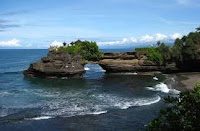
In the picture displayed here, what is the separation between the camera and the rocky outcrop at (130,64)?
74.7 m

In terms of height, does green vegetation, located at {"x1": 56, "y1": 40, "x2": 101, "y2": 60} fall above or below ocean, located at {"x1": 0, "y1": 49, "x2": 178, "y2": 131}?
above

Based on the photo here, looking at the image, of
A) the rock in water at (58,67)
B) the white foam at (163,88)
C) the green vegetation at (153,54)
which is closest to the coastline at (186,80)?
the white foam at (163,88)

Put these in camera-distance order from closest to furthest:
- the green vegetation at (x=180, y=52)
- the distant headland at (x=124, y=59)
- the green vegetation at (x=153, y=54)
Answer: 1. the distant headland at (x=124, y=59)
2. the green vegetation at (x=180, y=52)
3. the green vegetation at (x=153, y=54)

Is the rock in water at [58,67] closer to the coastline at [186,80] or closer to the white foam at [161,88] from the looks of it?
the white foam at [161,88]

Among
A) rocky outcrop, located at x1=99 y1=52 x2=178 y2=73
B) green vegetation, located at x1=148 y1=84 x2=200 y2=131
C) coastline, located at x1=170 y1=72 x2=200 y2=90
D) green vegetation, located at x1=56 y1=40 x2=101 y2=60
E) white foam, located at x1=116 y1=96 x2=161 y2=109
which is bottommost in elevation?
white foam, located at x1=116 y1=96 x2=161 y2=109

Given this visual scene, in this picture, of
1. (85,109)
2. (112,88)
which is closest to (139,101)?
(85,109)

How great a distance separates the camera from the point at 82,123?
34.9 meters

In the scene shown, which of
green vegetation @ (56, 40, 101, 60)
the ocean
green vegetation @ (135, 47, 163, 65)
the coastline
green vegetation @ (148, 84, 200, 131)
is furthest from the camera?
green vegetation @ (56, 40, 101, 60)

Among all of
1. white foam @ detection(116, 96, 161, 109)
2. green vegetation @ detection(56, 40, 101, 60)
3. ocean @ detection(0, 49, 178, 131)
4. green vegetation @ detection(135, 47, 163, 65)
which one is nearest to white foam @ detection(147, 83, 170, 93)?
ocean @ detection(0, 49, 178, 131)

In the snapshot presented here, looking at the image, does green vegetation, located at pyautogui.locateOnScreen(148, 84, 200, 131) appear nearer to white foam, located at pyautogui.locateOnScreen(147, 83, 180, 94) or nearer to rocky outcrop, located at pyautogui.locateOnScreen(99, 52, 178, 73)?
white foam, located at pyautogui.locateOnScreen(147, 83, 180, 94)

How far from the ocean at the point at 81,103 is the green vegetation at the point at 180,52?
9837 millimetres

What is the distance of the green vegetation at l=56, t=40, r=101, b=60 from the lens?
246 feet

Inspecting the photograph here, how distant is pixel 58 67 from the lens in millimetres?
69750

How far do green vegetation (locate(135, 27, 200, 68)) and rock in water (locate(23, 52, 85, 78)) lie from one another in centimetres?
1558
